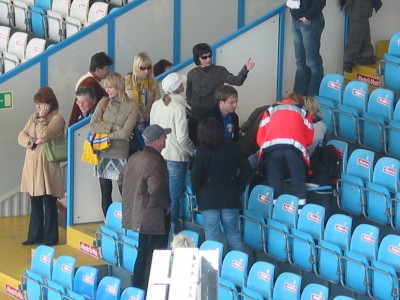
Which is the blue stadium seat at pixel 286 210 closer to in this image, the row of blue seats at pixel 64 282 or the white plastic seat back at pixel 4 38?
the row of blue seats at pixel 64 282

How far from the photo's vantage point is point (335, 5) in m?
11.8

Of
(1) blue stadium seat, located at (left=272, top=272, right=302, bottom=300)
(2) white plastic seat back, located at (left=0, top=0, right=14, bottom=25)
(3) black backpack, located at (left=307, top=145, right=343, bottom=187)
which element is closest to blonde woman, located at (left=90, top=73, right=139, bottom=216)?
(3) black backpack, located at (left=307, top=145, right=343, bottom=187)

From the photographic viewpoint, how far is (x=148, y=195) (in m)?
9.06

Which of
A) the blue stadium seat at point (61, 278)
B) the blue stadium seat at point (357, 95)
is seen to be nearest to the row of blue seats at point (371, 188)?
the blue stadium seat at point (357, 95)

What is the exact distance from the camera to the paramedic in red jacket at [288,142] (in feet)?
31.4

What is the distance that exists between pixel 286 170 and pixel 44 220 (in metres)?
2.52

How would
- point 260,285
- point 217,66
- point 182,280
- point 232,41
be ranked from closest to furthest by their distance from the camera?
point 182,280 → point 260,285 → point 217,66 → point 232,41

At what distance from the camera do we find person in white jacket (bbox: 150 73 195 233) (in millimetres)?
9891

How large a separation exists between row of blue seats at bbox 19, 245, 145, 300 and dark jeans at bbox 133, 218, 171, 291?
0.30 metres

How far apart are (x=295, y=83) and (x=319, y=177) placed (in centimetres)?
185

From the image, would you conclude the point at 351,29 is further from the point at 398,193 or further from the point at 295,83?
the point at 398,193

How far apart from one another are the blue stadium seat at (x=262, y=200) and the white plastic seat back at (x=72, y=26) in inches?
157

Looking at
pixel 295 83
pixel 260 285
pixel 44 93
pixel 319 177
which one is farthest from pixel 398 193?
pixel 44 93

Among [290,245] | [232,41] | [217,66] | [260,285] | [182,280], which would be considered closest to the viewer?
[182,280]
